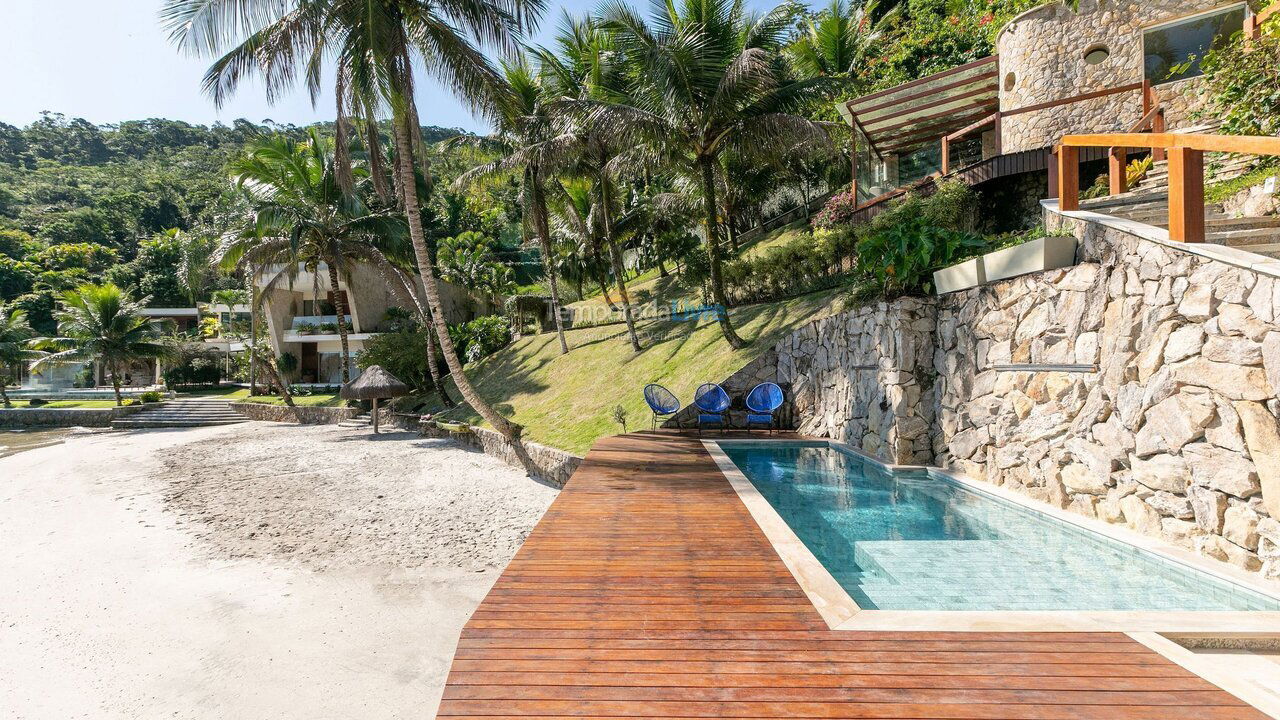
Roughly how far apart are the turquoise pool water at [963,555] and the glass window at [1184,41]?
1057 cm

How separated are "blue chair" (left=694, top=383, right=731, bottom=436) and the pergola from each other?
7.14 meters

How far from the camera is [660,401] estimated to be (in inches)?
421

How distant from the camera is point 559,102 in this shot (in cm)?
1165

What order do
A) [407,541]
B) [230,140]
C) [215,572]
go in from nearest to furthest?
[215,572]
[407,541]
[230,140]

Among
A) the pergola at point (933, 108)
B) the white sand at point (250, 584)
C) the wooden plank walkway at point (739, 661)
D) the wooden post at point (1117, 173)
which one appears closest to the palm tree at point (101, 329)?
the white sand at point (250, 584)

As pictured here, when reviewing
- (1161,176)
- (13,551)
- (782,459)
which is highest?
(1161,176)

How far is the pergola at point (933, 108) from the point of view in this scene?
12.9 metres

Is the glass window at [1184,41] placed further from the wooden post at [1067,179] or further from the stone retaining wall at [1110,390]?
the stone retaining wall at [1110,390]

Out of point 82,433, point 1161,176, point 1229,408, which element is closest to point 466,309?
point 82,433

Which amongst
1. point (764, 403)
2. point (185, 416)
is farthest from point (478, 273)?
point (764, 403)

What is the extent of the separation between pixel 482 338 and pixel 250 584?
58.1 ft

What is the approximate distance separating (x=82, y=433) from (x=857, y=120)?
3045 centimetres

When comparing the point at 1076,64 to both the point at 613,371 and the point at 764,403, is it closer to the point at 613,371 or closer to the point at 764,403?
the point at 764,403

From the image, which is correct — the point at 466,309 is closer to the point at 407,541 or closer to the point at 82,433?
the point at 82,433
